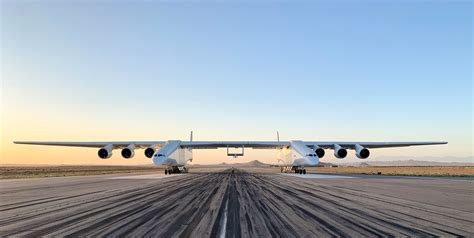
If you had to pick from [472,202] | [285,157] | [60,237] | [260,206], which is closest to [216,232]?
[60,237]

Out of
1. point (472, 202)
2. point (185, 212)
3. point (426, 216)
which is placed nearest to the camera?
point (426, 216)

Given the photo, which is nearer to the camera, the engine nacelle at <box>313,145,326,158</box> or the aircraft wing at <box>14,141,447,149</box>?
the engine nacelle at <box>313,145,326,158</box>

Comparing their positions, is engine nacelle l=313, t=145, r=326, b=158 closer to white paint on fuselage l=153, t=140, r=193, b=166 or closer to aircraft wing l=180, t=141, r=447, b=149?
aircraft wing l=180, t=141, r=447, b=149

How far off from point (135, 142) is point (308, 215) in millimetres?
39793

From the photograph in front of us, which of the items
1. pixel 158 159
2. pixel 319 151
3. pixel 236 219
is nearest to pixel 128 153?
pixel 158 159

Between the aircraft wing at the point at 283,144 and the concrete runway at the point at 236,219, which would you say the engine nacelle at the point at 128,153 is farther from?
the concrete runway at the point at 236,219

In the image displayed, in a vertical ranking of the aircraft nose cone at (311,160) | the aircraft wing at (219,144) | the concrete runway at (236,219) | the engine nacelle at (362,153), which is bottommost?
the concrete runway at (236,219)

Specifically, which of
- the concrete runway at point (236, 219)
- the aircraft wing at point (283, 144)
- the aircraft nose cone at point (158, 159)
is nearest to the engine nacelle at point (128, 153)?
the aircraft nose cone at point (158, 159)

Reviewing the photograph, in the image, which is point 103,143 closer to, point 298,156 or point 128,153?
point 128,153

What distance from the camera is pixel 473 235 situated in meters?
7.45

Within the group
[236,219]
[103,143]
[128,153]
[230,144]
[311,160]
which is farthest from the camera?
[230,144]

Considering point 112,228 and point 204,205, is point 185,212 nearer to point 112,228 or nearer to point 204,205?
point 204,205

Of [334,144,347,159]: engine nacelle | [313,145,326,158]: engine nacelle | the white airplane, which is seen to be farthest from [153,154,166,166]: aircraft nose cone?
[334,144,347,159]: engine nacelle

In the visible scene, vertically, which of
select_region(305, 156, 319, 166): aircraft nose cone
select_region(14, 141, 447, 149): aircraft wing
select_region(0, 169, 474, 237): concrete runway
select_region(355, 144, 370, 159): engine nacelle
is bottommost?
select_region(0, 169, 474, 237): concrete runway
